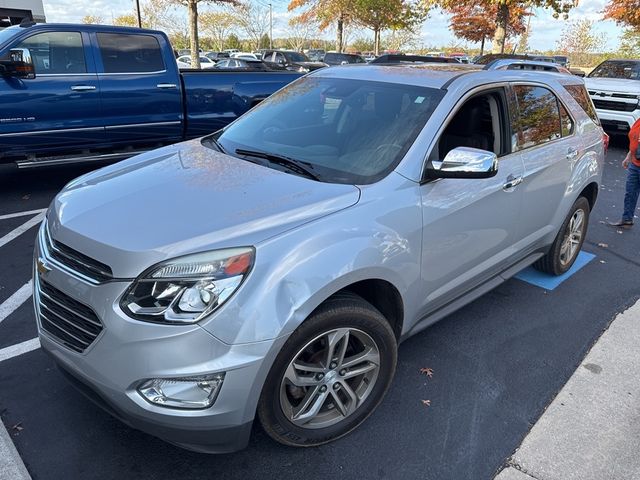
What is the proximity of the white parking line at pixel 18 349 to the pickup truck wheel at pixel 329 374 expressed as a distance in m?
1.85

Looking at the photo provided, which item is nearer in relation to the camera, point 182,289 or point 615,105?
point 182,289

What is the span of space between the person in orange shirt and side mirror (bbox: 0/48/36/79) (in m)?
6.75

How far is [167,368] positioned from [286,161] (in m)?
1.39

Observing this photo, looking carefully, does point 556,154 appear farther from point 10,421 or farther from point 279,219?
point 10,421

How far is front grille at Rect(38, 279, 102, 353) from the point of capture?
6.93 ft

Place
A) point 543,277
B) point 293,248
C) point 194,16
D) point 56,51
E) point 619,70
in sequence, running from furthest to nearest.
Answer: point 194,16
point 619,70
point 56,51
point 543,277
point 293,248

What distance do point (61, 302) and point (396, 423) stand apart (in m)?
1.78

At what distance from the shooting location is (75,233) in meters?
2.26

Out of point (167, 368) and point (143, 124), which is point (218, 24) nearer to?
point (143, 124)

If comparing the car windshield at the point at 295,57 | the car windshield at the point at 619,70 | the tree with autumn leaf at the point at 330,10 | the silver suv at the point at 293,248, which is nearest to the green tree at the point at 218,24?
the tree with autumn leaf at the point at 330,10

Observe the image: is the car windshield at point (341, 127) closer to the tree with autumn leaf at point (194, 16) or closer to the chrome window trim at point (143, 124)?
the chrome window trim at point (143, 124)

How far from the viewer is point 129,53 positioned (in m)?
6.68

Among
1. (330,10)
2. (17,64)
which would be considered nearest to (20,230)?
(17,64)

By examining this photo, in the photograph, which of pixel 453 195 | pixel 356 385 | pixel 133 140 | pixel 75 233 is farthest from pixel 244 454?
pixel 133 140
